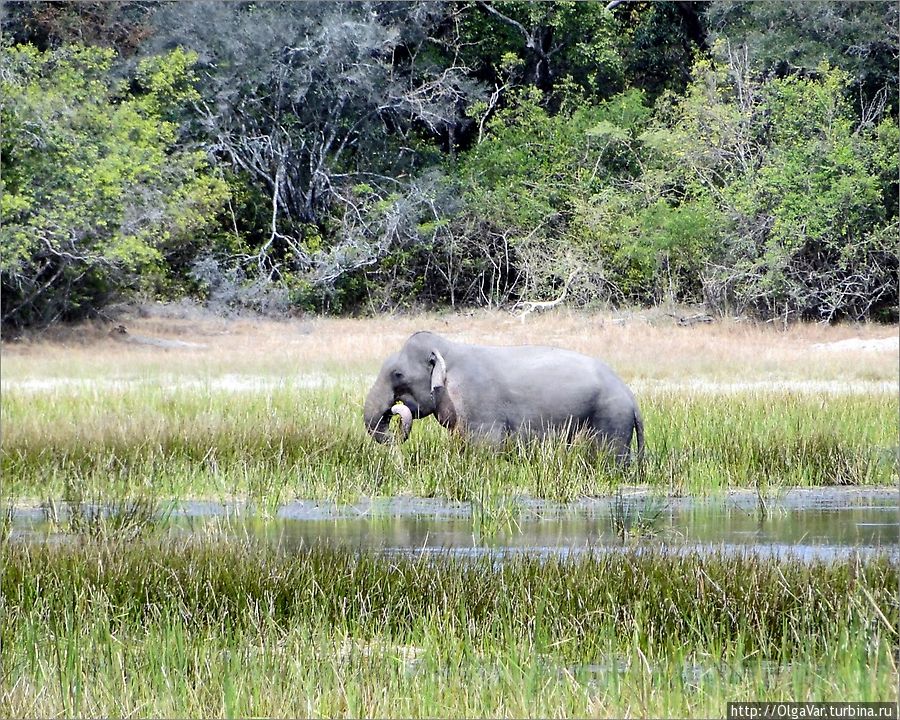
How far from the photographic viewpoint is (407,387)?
10734 mm

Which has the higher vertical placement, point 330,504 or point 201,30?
point 201,30

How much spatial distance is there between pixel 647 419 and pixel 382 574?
652 cm

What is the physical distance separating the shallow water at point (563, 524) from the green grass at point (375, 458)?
A: 284mm

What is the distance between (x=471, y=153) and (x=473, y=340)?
7.31 meters

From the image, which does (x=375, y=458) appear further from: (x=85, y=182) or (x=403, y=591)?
(x=85, y=182)

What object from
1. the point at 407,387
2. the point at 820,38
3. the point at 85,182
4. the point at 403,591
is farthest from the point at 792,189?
the point at 403,591

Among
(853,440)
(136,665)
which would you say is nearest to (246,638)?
(136,665)

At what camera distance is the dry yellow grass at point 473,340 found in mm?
19719

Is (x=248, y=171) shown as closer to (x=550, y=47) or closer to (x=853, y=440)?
(x=550, y=47)

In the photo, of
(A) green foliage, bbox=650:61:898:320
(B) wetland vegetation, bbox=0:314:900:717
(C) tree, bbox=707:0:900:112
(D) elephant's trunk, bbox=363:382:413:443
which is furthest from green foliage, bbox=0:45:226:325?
(D) elephant's trunk, bbox=363:382:413:443

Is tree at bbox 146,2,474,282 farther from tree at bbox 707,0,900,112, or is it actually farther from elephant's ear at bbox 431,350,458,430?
elephant's ear at bbox 431,350,458,430

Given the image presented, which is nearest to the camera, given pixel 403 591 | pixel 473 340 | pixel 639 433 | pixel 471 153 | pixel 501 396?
pixel 403 591

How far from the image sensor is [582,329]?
27703 mm

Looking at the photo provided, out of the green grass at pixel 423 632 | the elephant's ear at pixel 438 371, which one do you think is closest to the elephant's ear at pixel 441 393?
the elephant's ear at pixel 438 371
